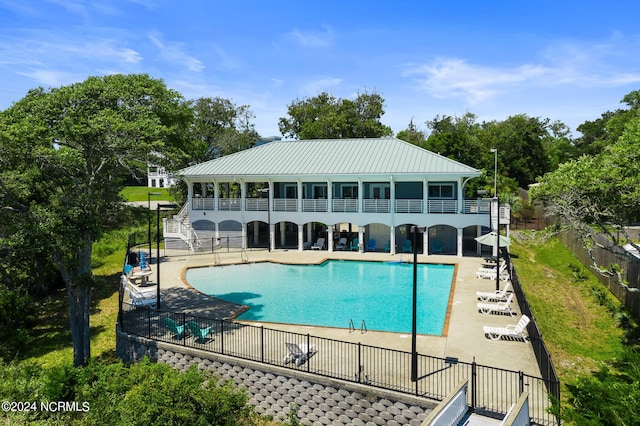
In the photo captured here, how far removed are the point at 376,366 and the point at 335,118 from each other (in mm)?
45337

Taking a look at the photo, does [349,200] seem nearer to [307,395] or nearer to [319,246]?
[319,246]

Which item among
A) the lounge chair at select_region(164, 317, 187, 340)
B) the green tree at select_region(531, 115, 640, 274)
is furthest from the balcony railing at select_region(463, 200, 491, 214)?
the lounge chair at select_region(164, 317, 187, 340)

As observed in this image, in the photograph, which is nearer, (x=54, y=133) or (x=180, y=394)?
(x=180, y=394)

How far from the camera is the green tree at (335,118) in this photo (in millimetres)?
54062

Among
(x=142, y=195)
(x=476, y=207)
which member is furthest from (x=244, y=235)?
(x=142, y=195)

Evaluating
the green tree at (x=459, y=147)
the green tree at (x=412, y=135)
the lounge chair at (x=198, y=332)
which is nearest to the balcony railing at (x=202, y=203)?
the lounge chair at (x=198, y=332)

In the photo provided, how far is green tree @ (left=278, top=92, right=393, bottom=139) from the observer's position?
5406 cm

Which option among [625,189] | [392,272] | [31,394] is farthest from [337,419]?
[392,272]

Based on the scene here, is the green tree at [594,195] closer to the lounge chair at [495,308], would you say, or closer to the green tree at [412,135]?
the lounge chair at [495,308]

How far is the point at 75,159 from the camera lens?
12742 millimetres

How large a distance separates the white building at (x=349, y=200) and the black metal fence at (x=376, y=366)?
612 inches

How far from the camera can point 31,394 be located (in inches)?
411

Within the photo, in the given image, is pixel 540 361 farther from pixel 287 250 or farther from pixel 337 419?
pixel 287 250

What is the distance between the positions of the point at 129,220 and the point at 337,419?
10959 mm
